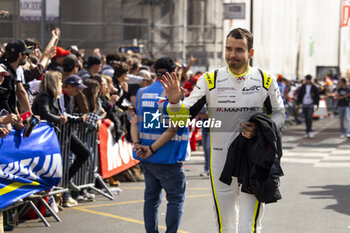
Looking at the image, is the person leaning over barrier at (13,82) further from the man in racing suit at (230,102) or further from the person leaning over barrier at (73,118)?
the man in racing suit at (230,102)

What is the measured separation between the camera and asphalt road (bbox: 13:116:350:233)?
7.62 meters

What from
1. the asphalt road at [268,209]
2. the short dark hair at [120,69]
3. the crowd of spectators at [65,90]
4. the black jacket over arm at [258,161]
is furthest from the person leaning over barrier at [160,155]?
the short dark hair at [120,69]

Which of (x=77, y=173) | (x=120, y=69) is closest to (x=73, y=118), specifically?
(x=77, y=173)

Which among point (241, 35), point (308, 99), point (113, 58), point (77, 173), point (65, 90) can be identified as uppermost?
point (241, 35)

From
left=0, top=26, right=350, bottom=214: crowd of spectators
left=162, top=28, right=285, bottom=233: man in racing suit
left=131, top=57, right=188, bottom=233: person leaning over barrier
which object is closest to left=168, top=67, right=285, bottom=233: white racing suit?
left=162, top=28, right=285, bottom=233: man in racing suit

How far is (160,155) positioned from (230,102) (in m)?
1.16

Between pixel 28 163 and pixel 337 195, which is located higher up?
pixel 28 163

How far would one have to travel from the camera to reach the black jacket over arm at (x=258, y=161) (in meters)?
5.02

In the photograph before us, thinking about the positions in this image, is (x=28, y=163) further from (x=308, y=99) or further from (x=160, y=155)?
(x=308, y=99)

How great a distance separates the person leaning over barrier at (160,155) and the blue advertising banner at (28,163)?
1597 millimetres

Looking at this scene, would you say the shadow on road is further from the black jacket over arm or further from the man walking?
the man walking

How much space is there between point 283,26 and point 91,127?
39038mm

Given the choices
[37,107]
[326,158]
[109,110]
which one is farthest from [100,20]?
[37,107]

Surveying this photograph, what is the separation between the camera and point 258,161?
5031mm
